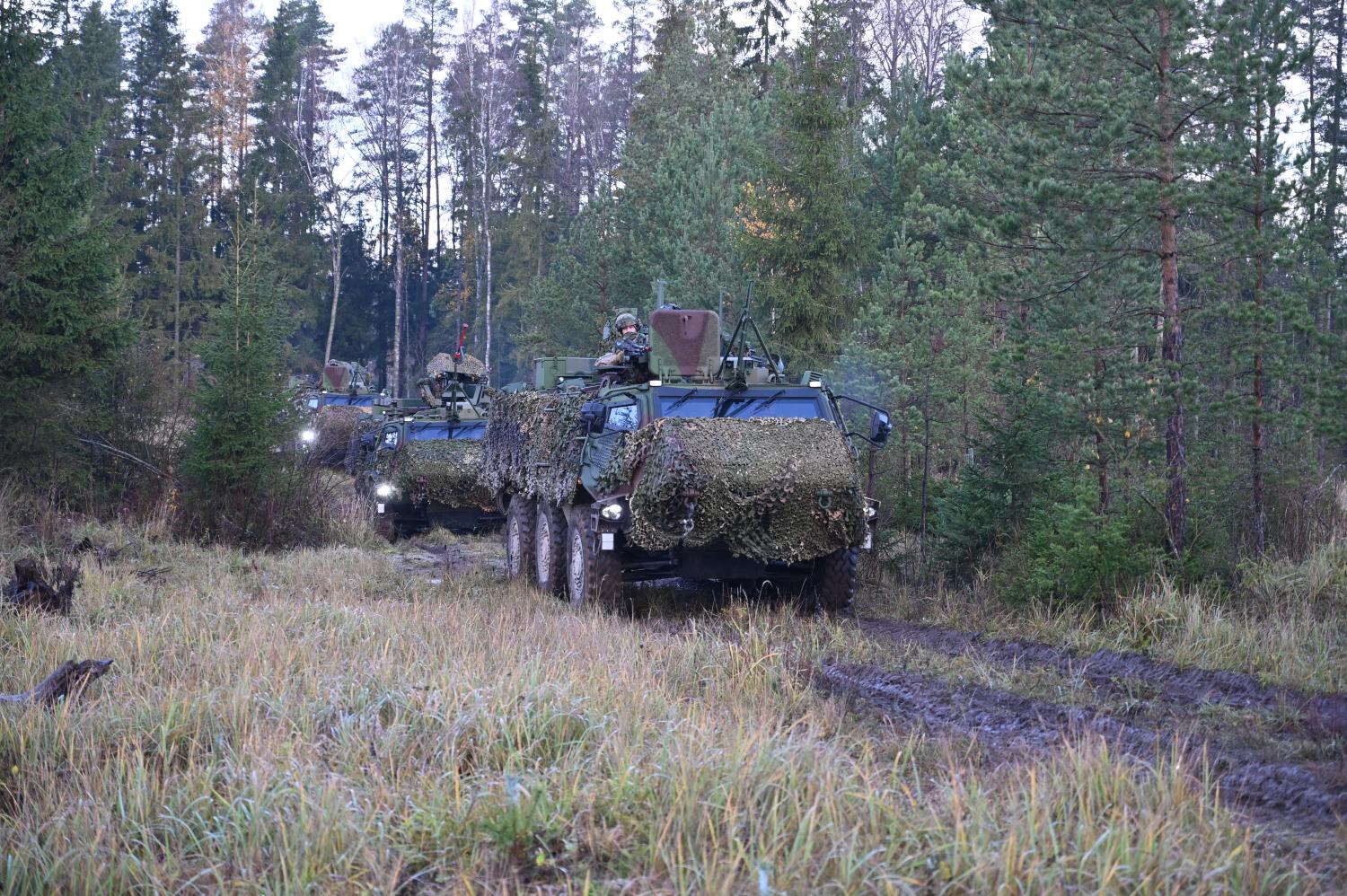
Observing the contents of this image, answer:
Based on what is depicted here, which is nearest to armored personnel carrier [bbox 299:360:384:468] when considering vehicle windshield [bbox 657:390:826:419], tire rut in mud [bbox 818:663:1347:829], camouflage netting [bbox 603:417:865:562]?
vehicle windshield [bbox 657:390:826:419]

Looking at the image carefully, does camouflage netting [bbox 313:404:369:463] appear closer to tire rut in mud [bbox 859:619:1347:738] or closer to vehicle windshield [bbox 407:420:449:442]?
vehicle windshield [bbox 407:420:449:442]

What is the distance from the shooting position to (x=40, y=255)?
1580 cm

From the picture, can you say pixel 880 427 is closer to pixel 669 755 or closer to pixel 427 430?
pixel 669 755

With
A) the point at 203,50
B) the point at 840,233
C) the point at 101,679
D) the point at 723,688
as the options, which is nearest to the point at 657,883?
the point at 723,688

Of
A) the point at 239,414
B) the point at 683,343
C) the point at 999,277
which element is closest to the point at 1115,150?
the point at 999,277

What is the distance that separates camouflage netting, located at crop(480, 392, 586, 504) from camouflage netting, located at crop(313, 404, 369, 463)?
36.8 feet

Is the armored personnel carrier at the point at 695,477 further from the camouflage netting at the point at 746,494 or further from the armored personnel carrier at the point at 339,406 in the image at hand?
the armored personnel carrier at the point at 339,406

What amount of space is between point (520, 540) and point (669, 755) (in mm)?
8870

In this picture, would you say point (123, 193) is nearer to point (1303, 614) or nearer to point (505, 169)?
point (505, 169)

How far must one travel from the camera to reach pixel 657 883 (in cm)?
402

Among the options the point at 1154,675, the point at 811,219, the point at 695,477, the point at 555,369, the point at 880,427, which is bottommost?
the point at 1154,675

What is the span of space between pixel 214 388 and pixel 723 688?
10.4 m

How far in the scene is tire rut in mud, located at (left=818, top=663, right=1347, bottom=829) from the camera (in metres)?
5.10

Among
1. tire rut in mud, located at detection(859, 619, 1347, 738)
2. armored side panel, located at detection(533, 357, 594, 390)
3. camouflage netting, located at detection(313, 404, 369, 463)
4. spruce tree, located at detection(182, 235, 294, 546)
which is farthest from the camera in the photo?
camouflage netting, located at detection(313, 404, 369, 463)
